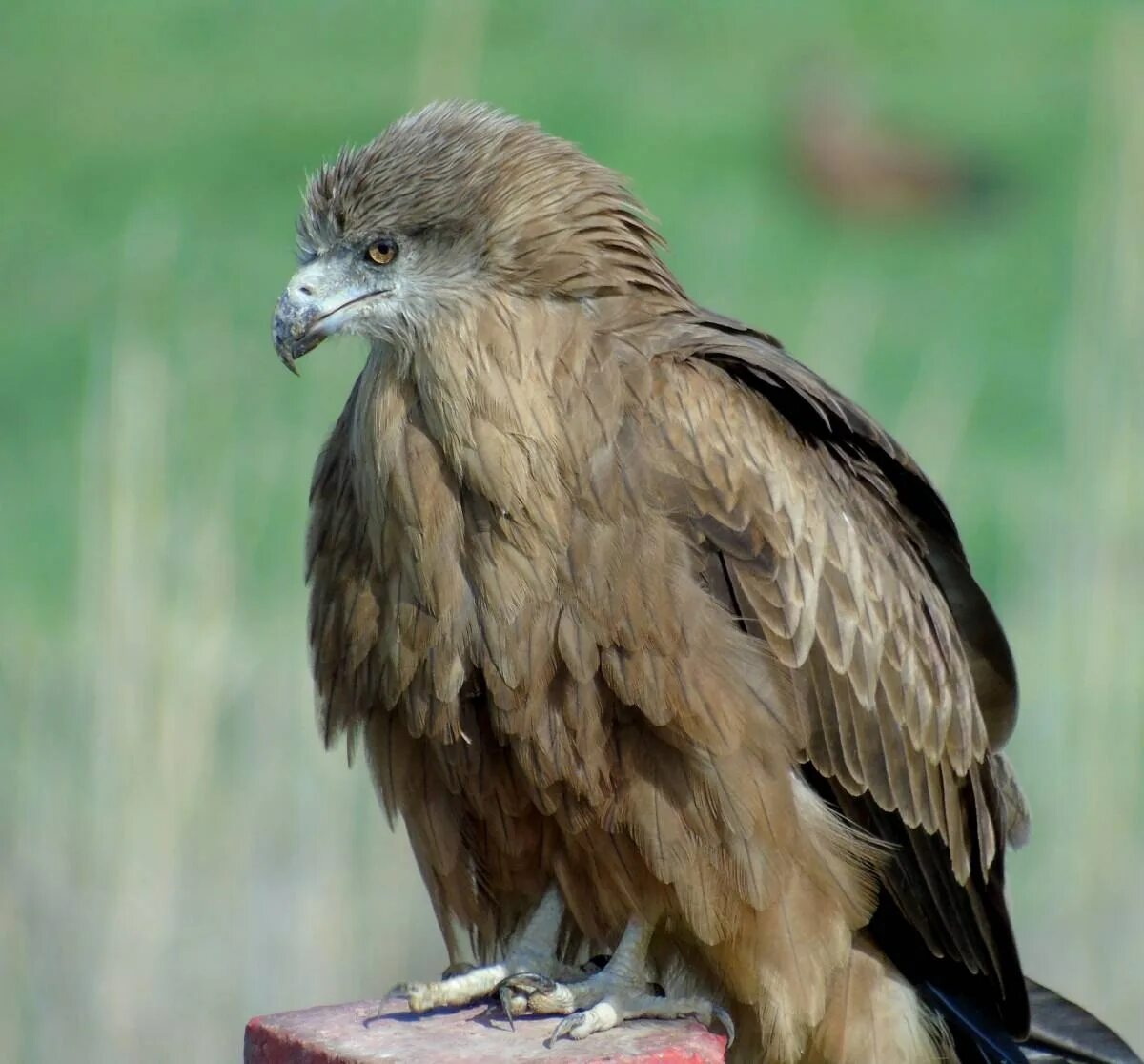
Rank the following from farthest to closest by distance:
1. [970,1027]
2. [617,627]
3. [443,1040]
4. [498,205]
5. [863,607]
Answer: [970,1027] < [863,607] < [498,205] < [617,627] < [443,1040]

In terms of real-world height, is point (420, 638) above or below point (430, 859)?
above

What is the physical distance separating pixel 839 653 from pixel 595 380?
2.21 feet

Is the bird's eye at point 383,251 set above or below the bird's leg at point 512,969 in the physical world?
above

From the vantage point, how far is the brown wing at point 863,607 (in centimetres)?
349

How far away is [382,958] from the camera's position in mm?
5766

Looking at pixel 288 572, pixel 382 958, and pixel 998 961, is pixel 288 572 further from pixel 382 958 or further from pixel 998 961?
pixel 998 961

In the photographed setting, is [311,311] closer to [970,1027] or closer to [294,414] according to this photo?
[970,1027]

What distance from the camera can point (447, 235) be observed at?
11.8 feet

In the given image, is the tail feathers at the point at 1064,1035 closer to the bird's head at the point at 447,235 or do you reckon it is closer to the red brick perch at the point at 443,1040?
the red brick perch at the point at 443,1040

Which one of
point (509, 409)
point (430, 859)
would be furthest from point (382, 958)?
point (509, 409)

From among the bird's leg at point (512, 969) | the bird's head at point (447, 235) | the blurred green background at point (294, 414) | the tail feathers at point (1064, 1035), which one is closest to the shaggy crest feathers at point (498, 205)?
the bird's head at point (447, 235)

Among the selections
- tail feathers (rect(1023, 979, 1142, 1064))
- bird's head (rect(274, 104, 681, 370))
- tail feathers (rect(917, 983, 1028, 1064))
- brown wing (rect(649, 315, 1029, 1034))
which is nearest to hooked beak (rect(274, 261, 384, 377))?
bird's head (rect(274, 104, 681, 370))

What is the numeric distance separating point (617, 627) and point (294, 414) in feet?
15.1

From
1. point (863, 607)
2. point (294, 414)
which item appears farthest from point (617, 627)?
point (294, 414)
